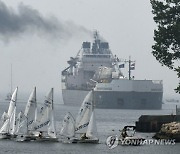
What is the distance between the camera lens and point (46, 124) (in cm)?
8812

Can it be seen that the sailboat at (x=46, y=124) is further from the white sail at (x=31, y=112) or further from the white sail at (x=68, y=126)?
the white sail at (x=68, y=126)

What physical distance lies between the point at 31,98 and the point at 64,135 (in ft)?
25.0

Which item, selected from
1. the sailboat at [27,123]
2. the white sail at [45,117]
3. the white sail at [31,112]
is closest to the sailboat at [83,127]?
the white sail at [45,117]

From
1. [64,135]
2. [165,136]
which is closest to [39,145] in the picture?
[64,135]

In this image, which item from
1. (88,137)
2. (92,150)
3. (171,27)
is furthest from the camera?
(171,27)

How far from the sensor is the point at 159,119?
4331 inches

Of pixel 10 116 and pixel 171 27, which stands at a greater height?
pixel 171 27

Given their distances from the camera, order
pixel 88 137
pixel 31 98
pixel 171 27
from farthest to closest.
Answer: pixel 171 27 → pixel 31 98 → pixel 88 137

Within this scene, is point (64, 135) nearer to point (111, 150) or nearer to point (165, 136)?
point (111, 150)

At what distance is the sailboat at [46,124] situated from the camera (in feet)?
286

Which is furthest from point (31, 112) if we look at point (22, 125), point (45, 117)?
point (45, 117)

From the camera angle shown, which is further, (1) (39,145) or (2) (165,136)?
(2) (165,136)

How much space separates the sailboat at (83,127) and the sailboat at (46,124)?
1.77 metres

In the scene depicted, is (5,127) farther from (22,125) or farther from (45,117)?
(45,117)
